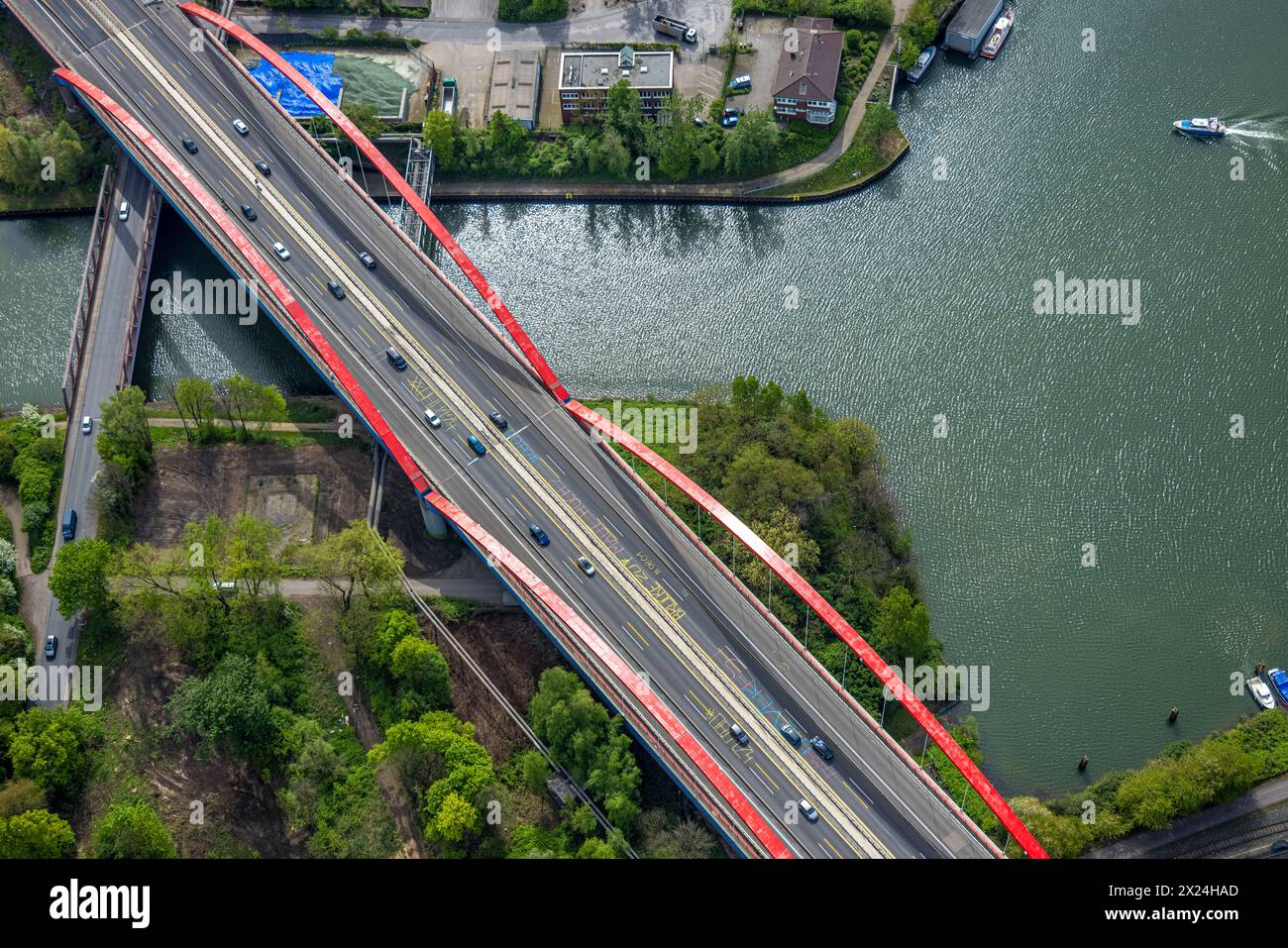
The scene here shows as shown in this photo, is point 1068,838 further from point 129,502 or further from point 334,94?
point 334,94

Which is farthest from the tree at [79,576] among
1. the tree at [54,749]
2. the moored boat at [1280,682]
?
the moored boat at [1280,682]

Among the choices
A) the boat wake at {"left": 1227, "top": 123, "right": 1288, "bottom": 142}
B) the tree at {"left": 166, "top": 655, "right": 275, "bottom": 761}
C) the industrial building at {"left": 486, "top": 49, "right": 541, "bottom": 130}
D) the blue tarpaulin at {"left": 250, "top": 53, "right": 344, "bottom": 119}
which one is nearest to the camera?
the tree at {"left": 166, "top": 655, "right": 275, "bottom": 761}

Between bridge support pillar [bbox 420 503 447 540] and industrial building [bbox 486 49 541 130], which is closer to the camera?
bridge support pillar [bbox 420 503 447 540]

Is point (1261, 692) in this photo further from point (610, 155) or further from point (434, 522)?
point (610, 155)

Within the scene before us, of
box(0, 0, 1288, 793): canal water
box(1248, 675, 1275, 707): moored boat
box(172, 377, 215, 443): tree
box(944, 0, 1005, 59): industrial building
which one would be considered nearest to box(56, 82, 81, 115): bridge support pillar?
box(0, 0, 1288, 793): canal water

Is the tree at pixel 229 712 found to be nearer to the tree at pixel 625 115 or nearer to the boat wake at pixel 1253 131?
the tree at pixel 625 115

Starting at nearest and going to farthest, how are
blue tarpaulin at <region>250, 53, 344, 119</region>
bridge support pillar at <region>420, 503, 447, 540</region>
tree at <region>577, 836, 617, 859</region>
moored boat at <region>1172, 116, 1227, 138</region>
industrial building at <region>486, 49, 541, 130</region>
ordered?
1. tree at <region>577, 836, 617, 859</region>
2. bridge support pillar at <region>420, 503, 447, 540</region>
3. moored boat at <region>1172, 116, 1227, 138</region>
4. blue tarpaulin at <region>250, 53, 344, 119</region>
5. industrial building at <region>486, 49, 541, 130</region>

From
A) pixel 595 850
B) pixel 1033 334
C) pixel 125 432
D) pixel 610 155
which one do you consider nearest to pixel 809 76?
pixel 610 155

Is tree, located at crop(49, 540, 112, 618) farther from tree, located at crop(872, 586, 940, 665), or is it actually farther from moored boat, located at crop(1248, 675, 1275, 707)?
moored boat, located at crop(1248, 675, 1275, 707)
